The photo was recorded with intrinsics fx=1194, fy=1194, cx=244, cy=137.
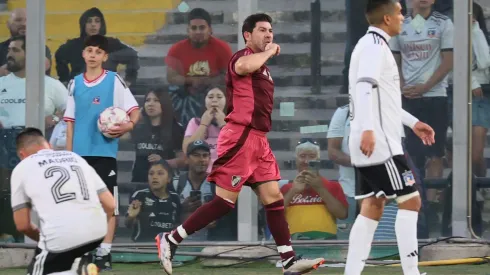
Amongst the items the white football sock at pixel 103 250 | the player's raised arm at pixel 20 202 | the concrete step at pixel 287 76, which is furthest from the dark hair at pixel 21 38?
the player's raised arm at pixel 20 202

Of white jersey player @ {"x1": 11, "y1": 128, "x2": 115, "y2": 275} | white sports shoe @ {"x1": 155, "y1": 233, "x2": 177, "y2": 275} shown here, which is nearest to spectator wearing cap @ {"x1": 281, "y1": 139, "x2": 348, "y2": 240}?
white sports shoe @ {"x1": 155, "y1": 233, "x2": 177, "y2": 275}

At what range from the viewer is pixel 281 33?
10.8 m

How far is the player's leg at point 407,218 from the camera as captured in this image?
7801 mm

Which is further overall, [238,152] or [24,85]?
[24,85]

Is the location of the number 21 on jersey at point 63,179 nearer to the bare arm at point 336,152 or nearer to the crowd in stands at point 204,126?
the crowd in stands at point 204,126

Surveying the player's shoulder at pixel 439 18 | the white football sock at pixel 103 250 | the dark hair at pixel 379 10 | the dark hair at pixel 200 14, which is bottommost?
the white football sock at pixel 103 250

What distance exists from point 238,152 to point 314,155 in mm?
2134

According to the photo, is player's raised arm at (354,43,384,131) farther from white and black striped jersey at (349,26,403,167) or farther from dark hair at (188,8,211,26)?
dark hair at (188,8,211,26)

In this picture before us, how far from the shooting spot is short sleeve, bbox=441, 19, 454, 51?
1055cm

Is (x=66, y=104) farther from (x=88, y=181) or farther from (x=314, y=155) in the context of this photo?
(x=88, y=181)

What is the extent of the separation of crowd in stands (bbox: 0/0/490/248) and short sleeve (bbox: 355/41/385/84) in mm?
2820

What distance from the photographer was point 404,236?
7828 millimetres

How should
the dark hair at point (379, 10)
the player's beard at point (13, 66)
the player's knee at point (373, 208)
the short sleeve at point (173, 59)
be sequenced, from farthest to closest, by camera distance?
1. the player's beard at point (13, 66)
2. the short sleeve at point (173, 59)
3. the dark hair at point (379, 10)
4. the player's knee at point (373, 208)

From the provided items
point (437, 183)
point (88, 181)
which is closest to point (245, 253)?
point (437, 183)
